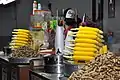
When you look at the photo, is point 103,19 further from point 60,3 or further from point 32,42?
point 60,3

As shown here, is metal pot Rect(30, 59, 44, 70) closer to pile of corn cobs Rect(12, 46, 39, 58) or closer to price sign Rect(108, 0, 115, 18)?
pile of corn cobs Rect(12, 46, 39, 58)

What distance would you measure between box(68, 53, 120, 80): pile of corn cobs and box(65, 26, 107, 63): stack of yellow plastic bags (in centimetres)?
70

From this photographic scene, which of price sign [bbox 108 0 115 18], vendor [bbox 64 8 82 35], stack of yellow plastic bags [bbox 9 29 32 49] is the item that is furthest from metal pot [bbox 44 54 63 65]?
price sign [bbox 108 0 115 18]

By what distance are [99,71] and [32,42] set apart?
2.29m

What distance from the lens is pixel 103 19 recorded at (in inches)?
162

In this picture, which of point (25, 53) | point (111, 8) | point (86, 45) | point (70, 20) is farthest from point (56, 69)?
point (111, 8)

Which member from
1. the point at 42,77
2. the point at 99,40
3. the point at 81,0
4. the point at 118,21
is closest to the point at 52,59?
the point at 42,77

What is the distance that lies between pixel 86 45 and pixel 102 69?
83cm

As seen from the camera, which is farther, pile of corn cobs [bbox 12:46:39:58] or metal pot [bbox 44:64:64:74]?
pile of corn cobs [bbox 12:46:39:58]

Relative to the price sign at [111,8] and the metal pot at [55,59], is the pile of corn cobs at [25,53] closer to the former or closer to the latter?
the metal pot at [55,59]

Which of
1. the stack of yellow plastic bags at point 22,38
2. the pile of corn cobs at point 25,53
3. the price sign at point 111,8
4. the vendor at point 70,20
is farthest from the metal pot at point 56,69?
the price sign at point 111,8

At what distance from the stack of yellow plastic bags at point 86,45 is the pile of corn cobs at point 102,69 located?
2.30 ft

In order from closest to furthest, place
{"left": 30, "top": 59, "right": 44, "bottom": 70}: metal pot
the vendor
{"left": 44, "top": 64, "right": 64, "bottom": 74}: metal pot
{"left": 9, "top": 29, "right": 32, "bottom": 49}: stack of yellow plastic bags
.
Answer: {"left": 44, "top": 64, "right": 64, "bottom": 74}: metal pot
{"left": 30, "top": 59, "right": 44, "bottom": 70}: metal pot
the vendor
{"left": 9, "top": 29, "right": 32, "bottom": 49}: stack of yellow plastic bags

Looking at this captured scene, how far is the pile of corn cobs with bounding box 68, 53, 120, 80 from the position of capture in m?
1.28
